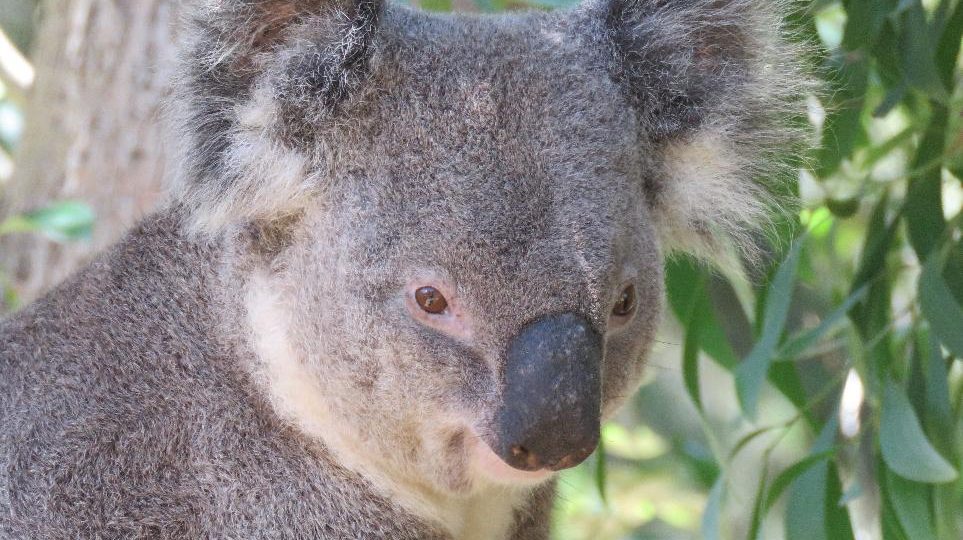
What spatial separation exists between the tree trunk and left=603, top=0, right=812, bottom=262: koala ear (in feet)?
5.26

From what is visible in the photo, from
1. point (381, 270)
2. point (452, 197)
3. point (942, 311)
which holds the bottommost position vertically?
point (942, 311)

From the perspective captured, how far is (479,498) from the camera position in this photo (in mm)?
2449

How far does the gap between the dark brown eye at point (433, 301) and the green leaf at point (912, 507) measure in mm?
1164

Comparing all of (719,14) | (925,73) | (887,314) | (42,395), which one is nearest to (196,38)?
(42,395)

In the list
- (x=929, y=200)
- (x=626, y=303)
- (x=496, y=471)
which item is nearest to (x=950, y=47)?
(x=929, y=200)

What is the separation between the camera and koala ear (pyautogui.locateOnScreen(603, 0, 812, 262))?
2.34m

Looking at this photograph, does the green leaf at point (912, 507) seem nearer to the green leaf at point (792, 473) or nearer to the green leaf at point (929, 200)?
the green leaf at point (792, 473)

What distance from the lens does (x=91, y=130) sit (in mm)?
3574

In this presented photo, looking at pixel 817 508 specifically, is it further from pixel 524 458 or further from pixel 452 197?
pixel 452 197

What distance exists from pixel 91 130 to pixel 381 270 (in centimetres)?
184

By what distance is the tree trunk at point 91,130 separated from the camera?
350 cm

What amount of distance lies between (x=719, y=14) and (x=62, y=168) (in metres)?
2.15

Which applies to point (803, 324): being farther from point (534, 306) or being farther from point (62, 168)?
point (62, 168)

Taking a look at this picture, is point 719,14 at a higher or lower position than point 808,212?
higher
